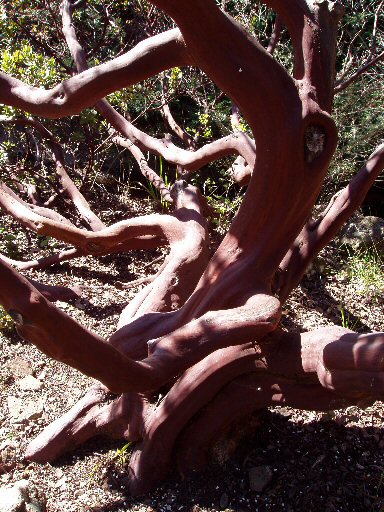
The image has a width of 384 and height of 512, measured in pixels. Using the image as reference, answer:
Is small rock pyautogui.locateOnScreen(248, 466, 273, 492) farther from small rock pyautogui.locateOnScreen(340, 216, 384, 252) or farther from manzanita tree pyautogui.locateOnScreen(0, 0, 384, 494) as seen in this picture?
small rock pyautogui.locateOnScreen(340, 216, 384, 252)

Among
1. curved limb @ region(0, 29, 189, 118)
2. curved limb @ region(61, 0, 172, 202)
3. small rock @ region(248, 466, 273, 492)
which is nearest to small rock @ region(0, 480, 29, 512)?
small rock @ region(248, 466, 273, 492)

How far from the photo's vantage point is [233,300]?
7.07 ft

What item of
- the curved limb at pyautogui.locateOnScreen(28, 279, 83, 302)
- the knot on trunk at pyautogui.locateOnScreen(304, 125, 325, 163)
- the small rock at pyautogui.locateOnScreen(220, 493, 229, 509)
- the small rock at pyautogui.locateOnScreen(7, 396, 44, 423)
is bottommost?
the small rock at pyautogui.locateOnScreen(220, 493, 229, 509)

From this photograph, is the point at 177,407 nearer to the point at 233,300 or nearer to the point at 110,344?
the point at 233,300

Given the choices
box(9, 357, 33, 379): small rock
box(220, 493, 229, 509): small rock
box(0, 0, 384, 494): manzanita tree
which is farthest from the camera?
box(9, 357, 33, 379): small rock

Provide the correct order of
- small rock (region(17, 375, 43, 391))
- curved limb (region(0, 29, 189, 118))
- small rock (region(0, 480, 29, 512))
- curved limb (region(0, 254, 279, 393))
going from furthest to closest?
small rock (region(17, 375, 43, 391)) < small rock (region(0, 480, 29, 512)) < curved limb (region(0, 29, 189, 118)) < curved limb (region(0, 254, 279, 393))

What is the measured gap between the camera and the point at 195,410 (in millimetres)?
2240

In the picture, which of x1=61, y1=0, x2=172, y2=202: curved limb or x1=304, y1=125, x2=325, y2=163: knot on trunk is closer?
x1=304, y1=125, x2=325, y2=163: knot on trunk

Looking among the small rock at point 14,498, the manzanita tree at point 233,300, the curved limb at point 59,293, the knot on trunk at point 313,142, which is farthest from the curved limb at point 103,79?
the curved limb at point 59,293

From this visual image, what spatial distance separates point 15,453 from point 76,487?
14.7 inches

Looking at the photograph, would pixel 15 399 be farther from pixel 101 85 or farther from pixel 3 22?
pixel 3 22

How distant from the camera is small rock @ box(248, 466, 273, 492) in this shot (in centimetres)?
229

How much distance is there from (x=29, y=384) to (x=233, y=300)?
1.41 meters

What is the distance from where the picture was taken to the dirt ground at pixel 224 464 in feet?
7.45
